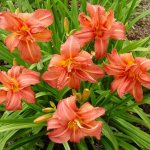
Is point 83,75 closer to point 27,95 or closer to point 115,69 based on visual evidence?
point 115,69

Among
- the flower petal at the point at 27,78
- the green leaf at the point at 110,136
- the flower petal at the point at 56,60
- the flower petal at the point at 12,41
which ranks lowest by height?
the green leaf at the point at 110,136

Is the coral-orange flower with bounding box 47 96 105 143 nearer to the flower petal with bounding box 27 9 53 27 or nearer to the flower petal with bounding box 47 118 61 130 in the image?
the flower petal with bounding box 47 118 61 130

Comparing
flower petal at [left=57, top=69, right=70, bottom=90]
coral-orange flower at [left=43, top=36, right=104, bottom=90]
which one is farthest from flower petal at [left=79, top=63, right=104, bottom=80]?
flower petal at [left=57, top=69, right=70, bottom=90]

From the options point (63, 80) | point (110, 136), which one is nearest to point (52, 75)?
point (63, 80)

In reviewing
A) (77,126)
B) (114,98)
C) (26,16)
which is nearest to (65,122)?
(77,126)

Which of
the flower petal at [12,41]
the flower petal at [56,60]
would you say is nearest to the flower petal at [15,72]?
the flower petal at [12,41]

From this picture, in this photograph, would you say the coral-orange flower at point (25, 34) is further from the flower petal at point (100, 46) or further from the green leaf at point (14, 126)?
the green leaf at point (14, 126)

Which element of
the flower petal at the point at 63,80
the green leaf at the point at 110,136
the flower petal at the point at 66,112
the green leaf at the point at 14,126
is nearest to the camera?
the flower petal at the point at 66,112

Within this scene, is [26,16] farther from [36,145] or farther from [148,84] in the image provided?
[36,145]

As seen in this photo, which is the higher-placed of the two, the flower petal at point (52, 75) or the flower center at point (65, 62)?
the flower center at point (65, 62)
